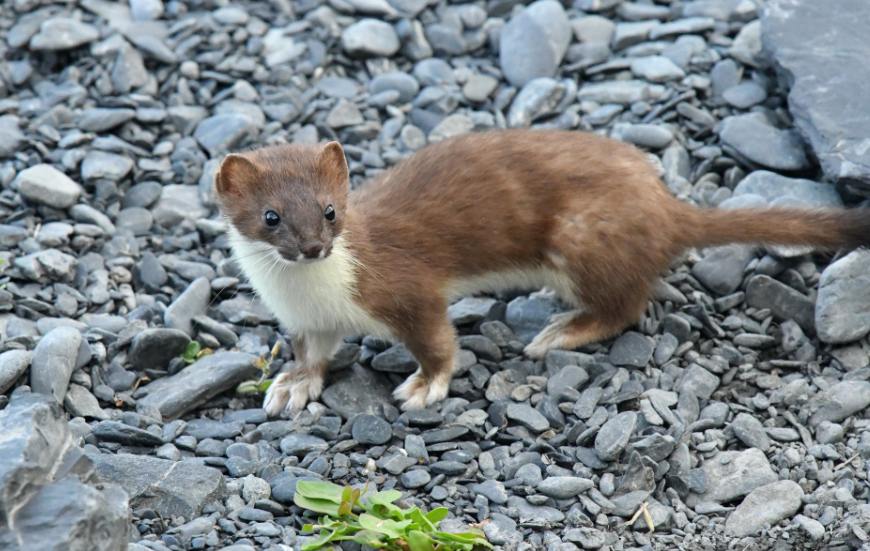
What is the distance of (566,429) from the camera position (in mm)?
5969

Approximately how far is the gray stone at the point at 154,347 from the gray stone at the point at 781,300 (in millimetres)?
2986

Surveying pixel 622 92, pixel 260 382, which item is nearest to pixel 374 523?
pixel 260 382

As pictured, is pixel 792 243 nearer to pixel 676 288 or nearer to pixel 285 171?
pixel 676 288

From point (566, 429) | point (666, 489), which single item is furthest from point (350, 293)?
point (666, 489)

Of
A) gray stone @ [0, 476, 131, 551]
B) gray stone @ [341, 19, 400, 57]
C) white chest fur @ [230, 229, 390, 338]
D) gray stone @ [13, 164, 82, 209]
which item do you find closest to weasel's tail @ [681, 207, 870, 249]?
white chest fur @ [230, 229, 390, 338]

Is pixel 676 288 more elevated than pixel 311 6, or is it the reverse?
pixel 311 6

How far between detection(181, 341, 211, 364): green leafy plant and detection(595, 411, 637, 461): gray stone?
6.98 feet

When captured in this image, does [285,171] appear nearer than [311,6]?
Yes

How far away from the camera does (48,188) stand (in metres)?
7.49

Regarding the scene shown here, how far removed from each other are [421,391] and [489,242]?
851 mm

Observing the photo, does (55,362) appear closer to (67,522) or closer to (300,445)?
(300,445)

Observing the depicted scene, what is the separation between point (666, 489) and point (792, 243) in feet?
5.35

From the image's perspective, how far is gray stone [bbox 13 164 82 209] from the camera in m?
7.48

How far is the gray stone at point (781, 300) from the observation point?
6.62 meters
